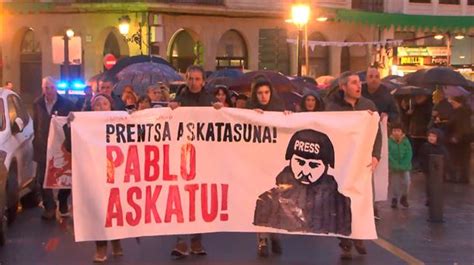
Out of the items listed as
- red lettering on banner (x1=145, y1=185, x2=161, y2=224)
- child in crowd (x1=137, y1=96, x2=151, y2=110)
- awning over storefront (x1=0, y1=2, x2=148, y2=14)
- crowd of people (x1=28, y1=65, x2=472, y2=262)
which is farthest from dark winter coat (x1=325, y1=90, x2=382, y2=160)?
awning over storefront (x1=0, y1=2, x2=148, y2=14)

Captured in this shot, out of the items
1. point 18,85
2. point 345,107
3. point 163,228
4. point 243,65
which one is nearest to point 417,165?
point 345,107

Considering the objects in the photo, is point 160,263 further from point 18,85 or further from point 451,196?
point 18,85

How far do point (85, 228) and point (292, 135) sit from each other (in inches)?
85.5

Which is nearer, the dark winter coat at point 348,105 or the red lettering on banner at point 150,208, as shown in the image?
the red lettering on banner at point 150,208

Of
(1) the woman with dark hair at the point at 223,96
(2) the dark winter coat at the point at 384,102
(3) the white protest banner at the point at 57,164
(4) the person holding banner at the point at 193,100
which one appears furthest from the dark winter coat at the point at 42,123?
(2) the dark winter coat at the point at 384,102

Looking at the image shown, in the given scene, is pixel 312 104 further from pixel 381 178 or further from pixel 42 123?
pixel 42 123

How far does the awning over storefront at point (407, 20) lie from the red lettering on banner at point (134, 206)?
32233 millimetres

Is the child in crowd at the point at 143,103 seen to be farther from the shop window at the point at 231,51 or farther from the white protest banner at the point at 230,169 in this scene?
the shop window at the point at 231,51

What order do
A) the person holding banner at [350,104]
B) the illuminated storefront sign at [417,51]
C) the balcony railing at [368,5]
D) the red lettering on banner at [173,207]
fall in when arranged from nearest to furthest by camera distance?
1. the red lettering on banner at [173,207]
2. the person holding banner at [350,104]
3. the illuminated storefront sign at [417,51]
4. the balcony railing at [368,5]

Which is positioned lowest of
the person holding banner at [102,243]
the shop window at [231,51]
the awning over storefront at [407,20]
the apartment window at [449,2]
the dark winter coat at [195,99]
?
the person holding banner at [102,243]

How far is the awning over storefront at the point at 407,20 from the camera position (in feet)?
131

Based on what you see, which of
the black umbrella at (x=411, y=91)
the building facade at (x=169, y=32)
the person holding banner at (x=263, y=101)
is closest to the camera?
the person holding banner at (x=263, y=101)

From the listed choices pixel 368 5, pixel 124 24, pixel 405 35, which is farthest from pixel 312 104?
pixel 405 35

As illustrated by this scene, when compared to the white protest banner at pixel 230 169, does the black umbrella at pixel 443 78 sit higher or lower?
higher
